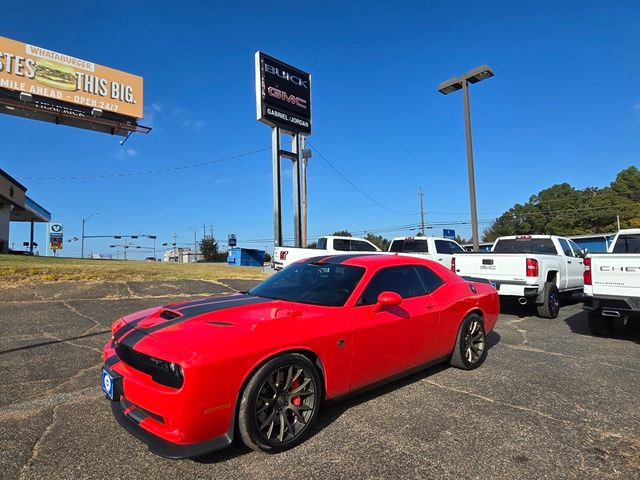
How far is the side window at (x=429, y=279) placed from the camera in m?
4.95

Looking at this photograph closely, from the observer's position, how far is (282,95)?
20.7 m

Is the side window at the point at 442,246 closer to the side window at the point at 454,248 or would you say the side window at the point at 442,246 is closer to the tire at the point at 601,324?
the side window at the point at 454,248

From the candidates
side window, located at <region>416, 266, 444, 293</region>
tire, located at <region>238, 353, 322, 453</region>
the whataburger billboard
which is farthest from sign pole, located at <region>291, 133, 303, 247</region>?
tire, located at <region>238, 353, 322, 453</region>

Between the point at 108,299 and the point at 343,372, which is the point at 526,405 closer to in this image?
the point at 343,372

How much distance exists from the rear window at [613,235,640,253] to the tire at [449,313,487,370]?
181 inches

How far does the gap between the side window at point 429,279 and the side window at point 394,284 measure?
0.27 feet

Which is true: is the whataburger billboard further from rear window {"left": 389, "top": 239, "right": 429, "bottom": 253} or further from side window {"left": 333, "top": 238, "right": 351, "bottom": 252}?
rear window {"left": 389, "top": 239, "right": 429, "bottom": 253}

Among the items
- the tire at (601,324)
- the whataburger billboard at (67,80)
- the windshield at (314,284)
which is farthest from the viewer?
the whataburger billboard at (67,80)

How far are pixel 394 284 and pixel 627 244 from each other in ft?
20.4

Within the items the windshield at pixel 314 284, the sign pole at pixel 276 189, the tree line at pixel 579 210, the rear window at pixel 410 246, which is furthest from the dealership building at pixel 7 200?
the tree line at pixel 579 210

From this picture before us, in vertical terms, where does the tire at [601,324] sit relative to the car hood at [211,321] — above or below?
below

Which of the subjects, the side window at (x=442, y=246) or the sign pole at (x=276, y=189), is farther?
the sign pole at (x=276, y=189)

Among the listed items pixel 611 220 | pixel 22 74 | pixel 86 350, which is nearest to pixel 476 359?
pixel 86 350

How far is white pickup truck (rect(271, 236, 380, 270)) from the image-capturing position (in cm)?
1527
